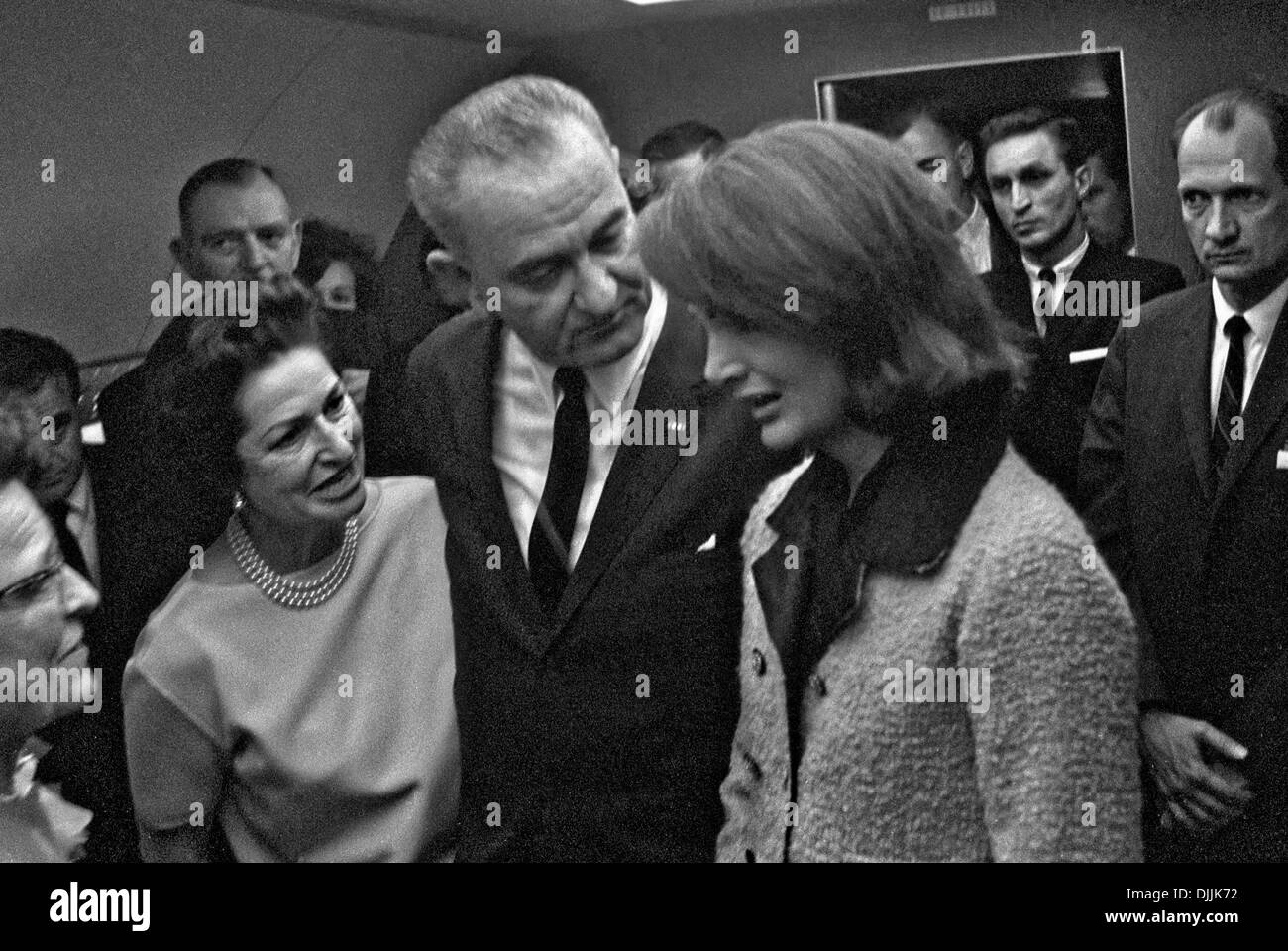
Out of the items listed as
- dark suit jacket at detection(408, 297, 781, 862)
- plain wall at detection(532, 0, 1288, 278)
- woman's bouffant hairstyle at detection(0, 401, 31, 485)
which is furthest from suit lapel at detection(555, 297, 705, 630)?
woman's bouffant hairstyle at detection(0, 401, 31, 485)

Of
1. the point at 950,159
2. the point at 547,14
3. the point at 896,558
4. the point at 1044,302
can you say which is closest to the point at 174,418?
the point at 547,14

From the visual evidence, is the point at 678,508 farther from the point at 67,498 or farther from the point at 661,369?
the point at 67,498

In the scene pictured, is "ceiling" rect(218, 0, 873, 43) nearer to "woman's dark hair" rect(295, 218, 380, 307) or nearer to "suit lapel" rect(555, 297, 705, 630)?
"woman's dark hair" rect(295, 218, 380, 307)

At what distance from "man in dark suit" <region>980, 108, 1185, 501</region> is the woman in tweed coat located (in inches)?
6.2

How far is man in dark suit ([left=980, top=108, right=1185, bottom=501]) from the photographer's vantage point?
10.8 feet

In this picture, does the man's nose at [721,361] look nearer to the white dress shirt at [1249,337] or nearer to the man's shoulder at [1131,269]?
the man's shoulder at [1131,269]

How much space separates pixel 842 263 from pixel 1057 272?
59 cm

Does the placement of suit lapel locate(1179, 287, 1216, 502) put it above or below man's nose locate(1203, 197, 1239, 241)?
below

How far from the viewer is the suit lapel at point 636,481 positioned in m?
3.39

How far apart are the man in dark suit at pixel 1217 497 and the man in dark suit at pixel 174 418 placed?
5.94ft

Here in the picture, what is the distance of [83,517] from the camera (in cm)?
367

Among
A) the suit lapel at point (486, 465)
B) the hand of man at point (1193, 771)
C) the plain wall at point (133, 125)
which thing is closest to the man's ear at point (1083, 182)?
the hand of man at point (1193, 771)

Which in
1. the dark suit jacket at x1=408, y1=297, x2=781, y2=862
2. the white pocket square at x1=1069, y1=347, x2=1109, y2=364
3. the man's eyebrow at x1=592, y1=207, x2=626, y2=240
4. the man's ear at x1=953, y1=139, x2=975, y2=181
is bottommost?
the dark suit jacket at x1=408, y1=297, x2=781, y2=862

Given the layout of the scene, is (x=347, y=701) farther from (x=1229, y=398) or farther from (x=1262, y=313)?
(x=1262, y=313)
